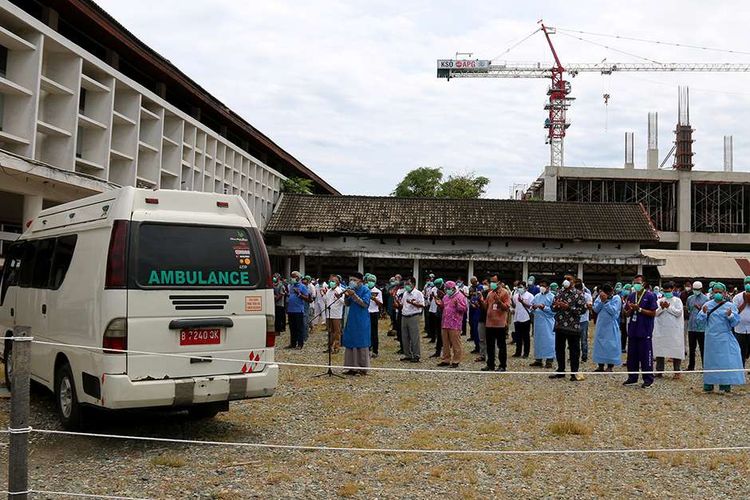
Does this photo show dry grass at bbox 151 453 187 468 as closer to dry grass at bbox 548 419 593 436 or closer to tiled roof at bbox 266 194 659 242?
dry grass at bbox 548 419 593 436

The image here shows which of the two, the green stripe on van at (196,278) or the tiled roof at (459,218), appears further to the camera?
the tiled roof at (459,218)

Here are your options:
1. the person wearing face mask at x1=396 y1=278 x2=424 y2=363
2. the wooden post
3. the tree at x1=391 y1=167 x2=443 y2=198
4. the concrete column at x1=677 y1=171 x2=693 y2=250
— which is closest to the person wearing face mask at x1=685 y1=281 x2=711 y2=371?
the person wearing face mask at x1=396 y1=278 x2=424 y2=363

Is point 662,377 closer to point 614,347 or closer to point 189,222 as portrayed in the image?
point 614,347

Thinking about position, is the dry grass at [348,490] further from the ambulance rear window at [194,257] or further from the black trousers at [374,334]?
the black trousers at [374,334]

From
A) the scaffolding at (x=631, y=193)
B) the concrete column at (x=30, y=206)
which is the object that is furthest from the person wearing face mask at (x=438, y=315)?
the scaffolding at (x=631, y=193)

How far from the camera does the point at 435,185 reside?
7012 centimetres

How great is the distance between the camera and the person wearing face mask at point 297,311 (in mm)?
17078

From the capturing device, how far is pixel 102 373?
6.48m

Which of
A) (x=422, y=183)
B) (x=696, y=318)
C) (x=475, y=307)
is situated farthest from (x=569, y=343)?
(x=422, y=183)

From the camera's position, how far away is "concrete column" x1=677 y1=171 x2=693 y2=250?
166ft

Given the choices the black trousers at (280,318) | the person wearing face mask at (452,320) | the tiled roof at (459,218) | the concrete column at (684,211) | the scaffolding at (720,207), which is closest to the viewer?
the person wearing face mask at (452,320)

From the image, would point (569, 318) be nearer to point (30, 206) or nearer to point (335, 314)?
point (335, 314)

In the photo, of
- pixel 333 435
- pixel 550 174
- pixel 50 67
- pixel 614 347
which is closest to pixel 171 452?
pixel 333 435

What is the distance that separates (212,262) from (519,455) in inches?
152
